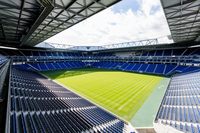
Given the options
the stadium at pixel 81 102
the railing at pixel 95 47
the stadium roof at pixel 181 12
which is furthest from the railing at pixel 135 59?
the stadium roof at pixel 181 12

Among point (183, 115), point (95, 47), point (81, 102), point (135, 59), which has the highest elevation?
point (95, 47)

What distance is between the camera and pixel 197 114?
40.7ft

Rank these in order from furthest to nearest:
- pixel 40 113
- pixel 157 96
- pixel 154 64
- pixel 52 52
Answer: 1. pixel 52 52
2. pixel 154 64
3. pixel 157 96
4. pixel 40 113

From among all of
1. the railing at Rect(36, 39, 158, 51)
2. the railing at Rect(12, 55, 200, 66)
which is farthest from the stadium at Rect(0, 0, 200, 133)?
the railing at Rect(36, 39, 158, 51)

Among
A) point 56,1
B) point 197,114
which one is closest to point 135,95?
point 197,114

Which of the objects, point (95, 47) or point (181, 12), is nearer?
point (181, 12)

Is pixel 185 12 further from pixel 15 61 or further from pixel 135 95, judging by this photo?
pixel 15 61

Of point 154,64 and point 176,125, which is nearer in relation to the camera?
point 176,125

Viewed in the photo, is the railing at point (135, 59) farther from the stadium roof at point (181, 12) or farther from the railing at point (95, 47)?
the stadium roof at point (181, 12)

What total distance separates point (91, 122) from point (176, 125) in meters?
6.58

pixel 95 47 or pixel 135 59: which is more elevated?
pixel 95 47

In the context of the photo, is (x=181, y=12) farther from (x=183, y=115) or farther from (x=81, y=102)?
(x=81, y=102)

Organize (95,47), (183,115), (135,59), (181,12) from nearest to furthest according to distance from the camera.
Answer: (183,115) < (181,12) < (135,59) < (95,47)

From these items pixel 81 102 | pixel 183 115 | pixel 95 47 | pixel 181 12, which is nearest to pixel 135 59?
pixel 95 47
